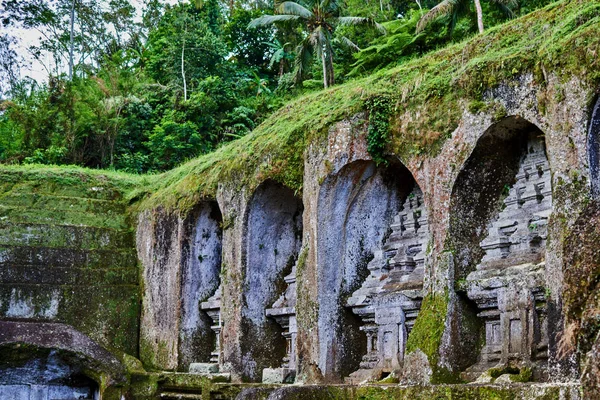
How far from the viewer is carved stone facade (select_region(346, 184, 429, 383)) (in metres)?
11.4

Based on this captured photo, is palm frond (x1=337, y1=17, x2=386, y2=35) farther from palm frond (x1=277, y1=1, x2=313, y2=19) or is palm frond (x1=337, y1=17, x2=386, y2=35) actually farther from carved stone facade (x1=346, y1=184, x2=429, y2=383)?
carved stone facade (x1=346, y1=184, x2=429, y2=383)

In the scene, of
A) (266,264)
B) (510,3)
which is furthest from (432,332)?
(510,3)

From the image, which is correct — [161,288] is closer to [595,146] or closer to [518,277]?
[518,277]

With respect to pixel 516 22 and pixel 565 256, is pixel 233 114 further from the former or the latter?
pixel 565 256

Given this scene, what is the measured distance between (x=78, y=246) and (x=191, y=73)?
1357cm

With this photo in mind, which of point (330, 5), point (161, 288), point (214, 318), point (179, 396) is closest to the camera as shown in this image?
point (179, 396)

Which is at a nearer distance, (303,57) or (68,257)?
(68,257)

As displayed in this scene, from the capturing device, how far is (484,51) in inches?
422

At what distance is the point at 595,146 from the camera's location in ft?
29.0

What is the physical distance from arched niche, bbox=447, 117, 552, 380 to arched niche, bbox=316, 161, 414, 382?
6.39 feet

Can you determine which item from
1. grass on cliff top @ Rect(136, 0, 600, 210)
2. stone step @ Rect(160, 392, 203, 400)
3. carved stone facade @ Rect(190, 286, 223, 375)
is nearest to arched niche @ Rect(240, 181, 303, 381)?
grass on cliff top @ Rect(136, 0, 600, 210)

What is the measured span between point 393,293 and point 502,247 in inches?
71.7

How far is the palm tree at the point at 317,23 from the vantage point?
24.2 m

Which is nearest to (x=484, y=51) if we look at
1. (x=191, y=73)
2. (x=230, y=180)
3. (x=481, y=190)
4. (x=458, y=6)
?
(x=481, y=190)
